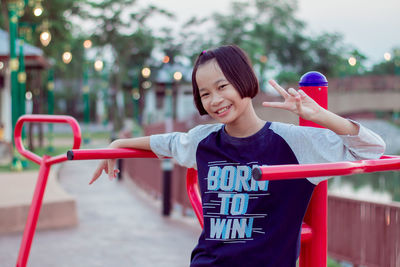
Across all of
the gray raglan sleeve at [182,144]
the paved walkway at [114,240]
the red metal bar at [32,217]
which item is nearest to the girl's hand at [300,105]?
the gray raglan sleeve at [182,144]

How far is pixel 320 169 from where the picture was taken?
1.40m

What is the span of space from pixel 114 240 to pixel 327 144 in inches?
183

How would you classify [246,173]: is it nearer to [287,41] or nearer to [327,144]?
[327,144]

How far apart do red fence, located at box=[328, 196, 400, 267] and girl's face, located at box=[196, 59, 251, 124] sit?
322 cm

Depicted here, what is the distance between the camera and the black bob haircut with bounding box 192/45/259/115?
6.03 feet

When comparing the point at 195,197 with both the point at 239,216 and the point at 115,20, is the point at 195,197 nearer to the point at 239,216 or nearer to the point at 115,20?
the point at 239,216

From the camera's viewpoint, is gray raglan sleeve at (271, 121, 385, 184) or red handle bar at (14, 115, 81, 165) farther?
red handle bar at (14, 115, 81, 165)

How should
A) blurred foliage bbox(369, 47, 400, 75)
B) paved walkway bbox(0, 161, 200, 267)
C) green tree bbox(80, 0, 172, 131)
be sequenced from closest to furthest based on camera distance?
paved walkway bbox(0, 161, 200, 267) < green tree bbox(80, 0, 172, 131) < blurred foliage bbox(369, 47, 400, 75)

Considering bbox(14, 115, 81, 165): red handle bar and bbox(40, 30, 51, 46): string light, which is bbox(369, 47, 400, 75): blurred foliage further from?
bbox(14, 115, 81, 165): red handle bar

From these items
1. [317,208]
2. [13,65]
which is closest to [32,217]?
[317,208]

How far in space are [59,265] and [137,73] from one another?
37144 mm

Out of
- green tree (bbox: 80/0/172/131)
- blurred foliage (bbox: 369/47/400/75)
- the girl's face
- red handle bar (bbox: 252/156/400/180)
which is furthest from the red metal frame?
blurred foliage (bbox: 369/47/400/75)

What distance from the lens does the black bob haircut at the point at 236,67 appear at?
1838 mm

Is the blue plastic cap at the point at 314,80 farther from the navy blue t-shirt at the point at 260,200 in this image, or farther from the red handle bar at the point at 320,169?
the red handle bar at the point at 320,169
